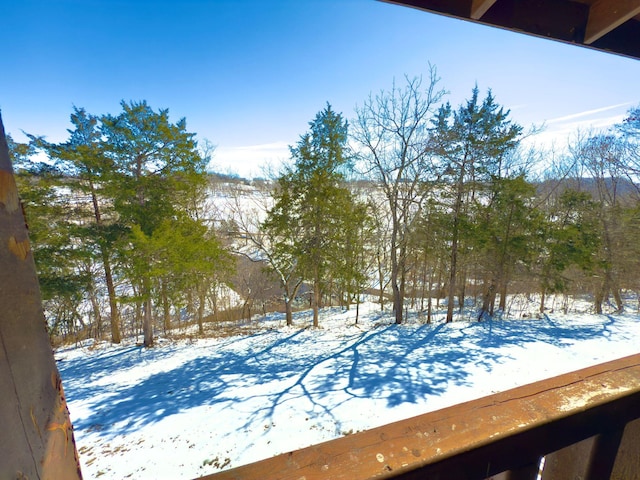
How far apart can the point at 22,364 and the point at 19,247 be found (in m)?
0.20

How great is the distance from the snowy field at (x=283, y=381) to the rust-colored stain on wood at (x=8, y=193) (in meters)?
4.38

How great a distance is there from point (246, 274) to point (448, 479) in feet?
64.1

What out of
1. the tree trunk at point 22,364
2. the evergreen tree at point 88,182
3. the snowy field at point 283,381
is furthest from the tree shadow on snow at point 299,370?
the tree trunk at point 22,364

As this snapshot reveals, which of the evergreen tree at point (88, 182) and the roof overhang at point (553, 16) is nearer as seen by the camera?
the roof overhang at point (553, 16)

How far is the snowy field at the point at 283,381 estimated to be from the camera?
397 cm

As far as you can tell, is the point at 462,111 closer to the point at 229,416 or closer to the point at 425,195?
the point at 425,195

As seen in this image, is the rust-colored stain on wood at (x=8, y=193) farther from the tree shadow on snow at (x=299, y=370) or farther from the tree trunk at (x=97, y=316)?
the tree trunk at (x=97, y=316)

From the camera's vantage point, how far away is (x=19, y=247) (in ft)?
1.46

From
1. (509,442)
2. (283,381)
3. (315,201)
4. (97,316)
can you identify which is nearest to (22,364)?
(509,442)

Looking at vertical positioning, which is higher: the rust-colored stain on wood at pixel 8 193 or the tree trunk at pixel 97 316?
the rust-colored stain on wood at pixel 8 193

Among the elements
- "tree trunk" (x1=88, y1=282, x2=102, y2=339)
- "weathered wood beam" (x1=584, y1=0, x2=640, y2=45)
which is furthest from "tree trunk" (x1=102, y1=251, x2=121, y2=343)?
"weathered wood beam" (x1=584, y1=0, x2=640, y2=45)

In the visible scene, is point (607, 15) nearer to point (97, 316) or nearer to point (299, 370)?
point (299, 370)

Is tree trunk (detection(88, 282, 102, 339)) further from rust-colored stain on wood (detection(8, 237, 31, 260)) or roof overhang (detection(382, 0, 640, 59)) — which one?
roof overhang (detection(382, 0, 640, 59))

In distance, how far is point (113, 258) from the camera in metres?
8.97
